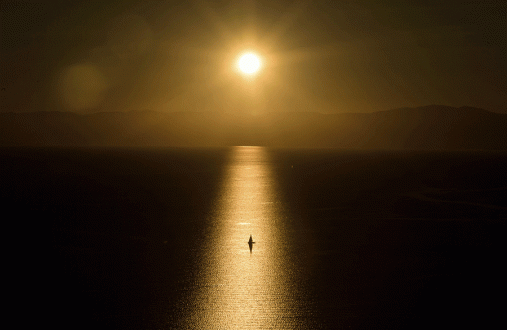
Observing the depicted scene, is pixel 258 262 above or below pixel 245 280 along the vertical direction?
above

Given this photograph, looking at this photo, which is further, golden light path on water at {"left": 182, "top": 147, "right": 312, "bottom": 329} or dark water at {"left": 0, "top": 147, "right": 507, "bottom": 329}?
dark water at {"left": 0, "top": 147, "right": 507, "bottom": 329}

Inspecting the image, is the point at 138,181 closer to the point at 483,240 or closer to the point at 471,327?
the point at 483,240

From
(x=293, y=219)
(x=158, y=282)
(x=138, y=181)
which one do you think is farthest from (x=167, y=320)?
(x=138, y=181)

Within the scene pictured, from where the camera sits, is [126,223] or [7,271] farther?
[126,223]

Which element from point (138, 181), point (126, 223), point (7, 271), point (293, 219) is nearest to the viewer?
point (7, 271)

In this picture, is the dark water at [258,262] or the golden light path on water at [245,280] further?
the dark water at [258,262]

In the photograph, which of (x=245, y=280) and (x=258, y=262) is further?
(x=258, y=262)

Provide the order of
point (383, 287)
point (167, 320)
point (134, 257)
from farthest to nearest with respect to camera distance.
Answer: point (134, 257), point (383, 287), point (167, 320)

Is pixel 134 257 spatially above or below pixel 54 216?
below
